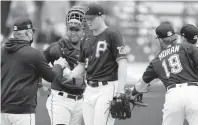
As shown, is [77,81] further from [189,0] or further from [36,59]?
[189,0]

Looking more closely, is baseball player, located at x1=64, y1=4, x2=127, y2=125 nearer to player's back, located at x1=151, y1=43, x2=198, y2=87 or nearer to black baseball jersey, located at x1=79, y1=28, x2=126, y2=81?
black baseball jersey, located at x1=79, y1=28, x2=126, y2=81

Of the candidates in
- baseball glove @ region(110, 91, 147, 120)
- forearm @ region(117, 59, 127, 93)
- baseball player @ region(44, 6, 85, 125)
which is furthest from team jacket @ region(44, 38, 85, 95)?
forearm @ region(117, 59, 127, 93)

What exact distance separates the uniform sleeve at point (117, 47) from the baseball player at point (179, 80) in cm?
61

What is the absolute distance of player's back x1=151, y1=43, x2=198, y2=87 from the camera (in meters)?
6.72

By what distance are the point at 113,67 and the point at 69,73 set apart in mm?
800

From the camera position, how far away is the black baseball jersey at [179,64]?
672cm

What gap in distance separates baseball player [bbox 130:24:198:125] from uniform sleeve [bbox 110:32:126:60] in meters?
0.61

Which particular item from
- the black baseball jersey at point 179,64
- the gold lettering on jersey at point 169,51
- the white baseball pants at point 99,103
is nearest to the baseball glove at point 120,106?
the white baseball pants at point 99,103

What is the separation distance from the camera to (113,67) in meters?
6.77

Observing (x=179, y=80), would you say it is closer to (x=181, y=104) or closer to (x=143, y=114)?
(x=181, y=104)

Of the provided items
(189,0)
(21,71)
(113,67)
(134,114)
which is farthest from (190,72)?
(189,0)

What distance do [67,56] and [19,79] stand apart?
5.86 ft

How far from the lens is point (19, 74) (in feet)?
19.6

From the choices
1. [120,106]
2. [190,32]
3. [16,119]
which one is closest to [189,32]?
[190,32]
